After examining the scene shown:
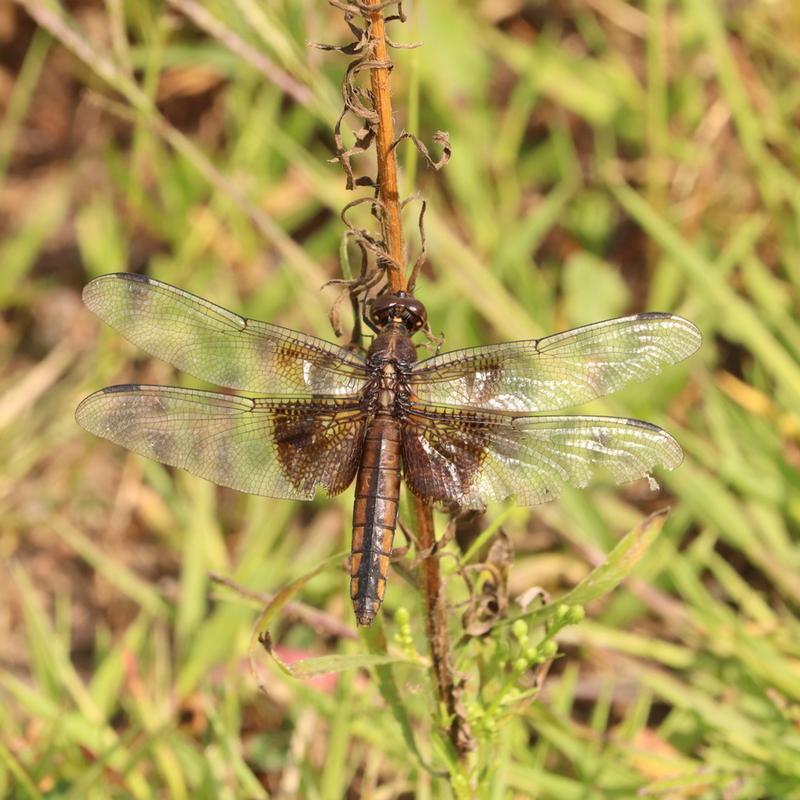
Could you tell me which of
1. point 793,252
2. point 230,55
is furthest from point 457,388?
point 230,55

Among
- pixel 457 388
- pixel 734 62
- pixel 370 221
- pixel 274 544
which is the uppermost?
pixel 734 62

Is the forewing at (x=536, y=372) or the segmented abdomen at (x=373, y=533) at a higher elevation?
the forewing at (x=536, y=372)

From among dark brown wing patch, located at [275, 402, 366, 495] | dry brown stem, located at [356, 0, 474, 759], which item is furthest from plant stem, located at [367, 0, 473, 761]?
dark brown wing patch, located at [275, 402, 366, 495]

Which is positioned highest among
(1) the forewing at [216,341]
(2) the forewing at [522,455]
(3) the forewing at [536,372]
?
(1) the forewing at [216,341]

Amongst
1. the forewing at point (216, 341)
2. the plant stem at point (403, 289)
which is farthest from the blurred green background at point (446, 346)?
the forewing at point (216, 341)

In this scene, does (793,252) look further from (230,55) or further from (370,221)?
(230,55)

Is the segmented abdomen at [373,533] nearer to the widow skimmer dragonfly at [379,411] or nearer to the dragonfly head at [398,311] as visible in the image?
the widow skimmer dragonfly at [379,411]

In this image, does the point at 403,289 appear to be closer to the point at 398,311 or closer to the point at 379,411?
the point at 398,311
